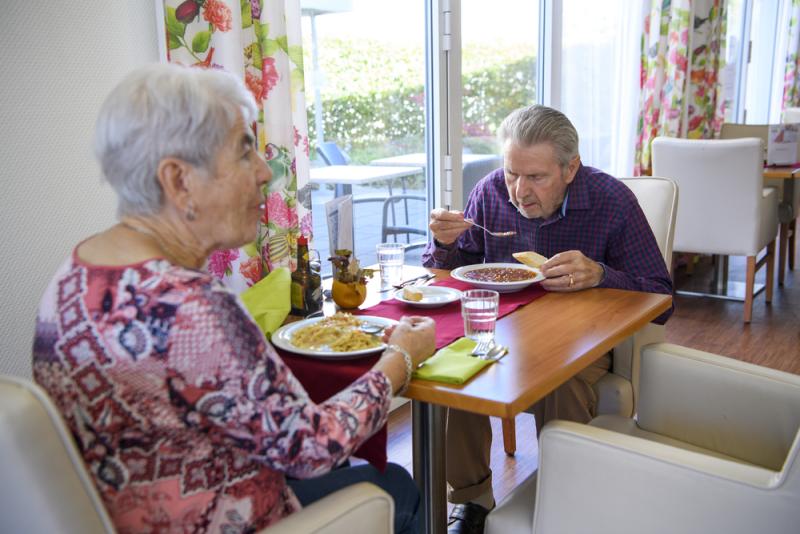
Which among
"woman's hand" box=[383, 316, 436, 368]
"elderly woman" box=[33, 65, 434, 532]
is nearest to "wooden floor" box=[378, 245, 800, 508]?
"woman's hand" box=[383, 316, 436, 368]

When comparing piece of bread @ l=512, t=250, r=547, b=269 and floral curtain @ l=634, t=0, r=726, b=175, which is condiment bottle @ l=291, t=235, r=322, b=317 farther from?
floral curtain @ l=634, t=0, r=726, b=175

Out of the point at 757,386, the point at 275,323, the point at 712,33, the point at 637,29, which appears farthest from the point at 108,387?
the point at 712,33

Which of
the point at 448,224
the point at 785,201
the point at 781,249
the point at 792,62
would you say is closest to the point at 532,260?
the point at 448,224

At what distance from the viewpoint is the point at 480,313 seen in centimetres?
147

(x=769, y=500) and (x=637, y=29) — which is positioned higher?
(x=637, y=29)

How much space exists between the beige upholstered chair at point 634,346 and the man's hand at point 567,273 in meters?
0.28

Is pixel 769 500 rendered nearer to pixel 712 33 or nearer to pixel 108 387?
pixel 108 387

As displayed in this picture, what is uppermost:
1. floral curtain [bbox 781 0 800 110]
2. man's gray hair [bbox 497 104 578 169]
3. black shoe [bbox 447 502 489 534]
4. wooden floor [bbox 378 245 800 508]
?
floral curtain [bbox 781 0 800 110]

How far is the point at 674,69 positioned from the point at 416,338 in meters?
3.80

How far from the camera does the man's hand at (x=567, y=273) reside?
186cm

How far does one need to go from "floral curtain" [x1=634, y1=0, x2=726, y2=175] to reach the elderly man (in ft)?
8.06

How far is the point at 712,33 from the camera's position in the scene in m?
5.15

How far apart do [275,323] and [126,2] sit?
914 mm

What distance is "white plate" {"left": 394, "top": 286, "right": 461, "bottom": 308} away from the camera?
5.70ft
